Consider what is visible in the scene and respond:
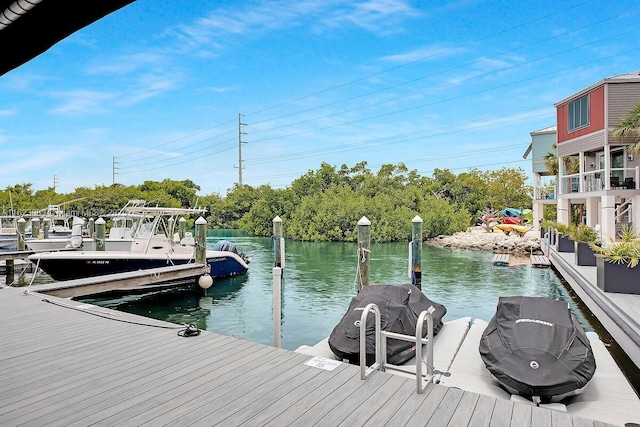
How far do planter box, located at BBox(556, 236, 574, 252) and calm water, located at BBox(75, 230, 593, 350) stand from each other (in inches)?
36.1

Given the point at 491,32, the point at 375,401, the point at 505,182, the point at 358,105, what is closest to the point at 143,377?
the point at 375,401

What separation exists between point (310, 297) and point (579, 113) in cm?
1506

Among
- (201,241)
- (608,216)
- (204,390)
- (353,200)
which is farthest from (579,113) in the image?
(353,200)

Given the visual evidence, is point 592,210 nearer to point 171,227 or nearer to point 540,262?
point 540,262

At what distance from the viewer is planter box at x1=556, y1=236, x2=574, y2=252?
15654 mm

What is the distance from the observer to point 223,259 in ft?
48.3

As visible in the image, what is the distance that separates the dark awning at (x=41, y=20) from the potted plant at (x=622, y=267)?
8709 millimetres

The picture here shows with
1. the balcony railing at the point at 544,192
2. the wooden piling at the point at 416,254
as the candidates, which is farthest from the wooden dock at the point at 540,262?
the balcony railing at the point at 544,192

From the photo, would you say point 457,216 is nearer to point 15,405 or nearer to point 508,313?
point 508,313

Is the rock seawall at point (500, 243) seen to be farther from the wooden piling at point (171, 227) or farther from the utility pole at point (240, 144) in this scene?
the utility pole at point (240, 144)

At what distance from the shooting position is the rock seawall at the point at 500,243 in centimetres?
2300

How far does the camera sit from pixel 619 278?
26.7 feet

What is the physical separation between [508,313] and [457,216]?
33523mm

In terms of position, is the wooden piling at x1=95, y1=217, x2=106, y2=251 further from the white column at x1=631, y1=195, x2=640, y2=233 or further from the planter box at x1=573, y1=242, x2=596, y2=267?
the white column at x1=631, y1=195, x2=640, y2=233
